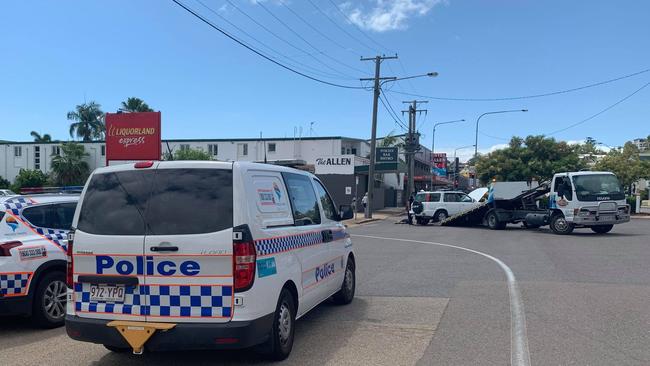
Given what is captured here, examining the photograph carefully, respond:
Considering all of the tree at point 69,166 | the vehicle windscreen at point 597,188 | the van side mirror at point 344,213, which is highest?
the tree at point 69,166

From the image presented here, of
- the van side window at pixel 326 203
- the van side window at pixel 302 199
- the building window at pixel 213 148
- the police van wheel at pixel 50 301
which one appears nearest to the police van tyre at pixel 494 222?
the van side window at pixel 326 203

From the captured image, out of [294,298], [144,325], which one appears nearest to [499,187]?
[294,298]

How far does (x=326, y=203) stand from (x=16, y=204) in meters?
3.88

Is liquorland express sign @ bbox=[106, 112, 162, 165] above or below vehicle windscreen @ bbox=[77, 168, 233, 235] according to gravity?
above

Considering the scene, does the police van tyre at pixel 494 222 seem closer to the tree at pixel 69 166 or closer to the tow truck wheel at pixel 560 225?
the tow truck wheel at pixel 560 225

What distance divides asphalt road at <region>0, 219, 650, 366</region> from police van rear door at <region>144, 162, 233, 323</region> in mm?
901

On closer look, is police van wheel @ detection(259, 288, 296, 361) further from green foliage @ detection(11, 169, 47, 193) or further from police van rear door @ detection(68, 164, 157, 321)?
green foliage @ detection(11, 169, 47, 193)

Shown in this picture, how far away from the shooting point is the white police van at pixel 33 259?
6012 millimetres

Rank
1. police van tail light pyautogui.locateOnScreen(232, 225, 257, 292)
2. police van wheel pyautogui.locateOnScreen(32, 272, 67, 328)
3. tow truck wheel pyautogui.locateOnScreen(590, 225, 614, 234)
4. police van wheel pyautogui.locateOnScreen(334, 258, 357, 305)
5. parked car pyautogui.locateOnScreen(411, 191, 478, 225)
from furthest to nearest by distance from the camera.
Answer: parked car pyautogui.locateOnScreen(411, 191, 478, 225)
tow truck wheel pyautogui.locateOnScreen(590, 225, 614, 234)
police van wheel pyautogui.locateOnScreen(334, 258, 357, 305)
police van wheel pyautogui.locateOnScreen(32, 272, 67, 328)
police van tail light pyautogui.locateOnScreen(232, 225, 257, 292)

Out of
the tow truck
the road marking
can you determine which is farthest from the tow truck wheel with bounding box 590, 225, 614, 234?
the road marking

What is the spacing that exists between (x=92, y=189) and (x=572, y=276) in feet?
28.5

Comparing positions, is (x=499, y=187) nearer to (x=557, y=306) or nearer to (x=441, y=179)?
(x=557, y=306)

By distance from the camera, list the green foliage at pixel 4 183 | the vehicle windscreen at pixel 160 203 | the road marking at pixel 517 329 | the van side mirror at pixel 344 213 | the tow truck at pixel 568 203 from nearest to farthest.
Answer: the vehicle windscreen at pixel 160 203, the road marking at pixel 517 329, the van side mirror at pixel 344 213, the tow truck at pixel 568 203, the green foliage at pixel 4 183

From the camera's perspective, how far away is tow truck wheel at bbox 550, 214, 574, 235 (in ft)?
65.0
